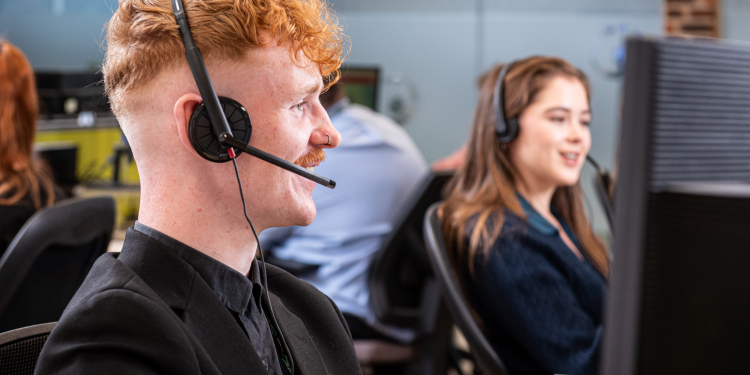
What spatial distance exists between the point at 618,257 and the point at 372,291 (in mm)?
1413

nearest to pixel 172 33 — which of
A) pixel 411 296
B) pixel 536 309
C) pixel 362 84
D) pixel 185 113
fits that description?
pixel 185 113

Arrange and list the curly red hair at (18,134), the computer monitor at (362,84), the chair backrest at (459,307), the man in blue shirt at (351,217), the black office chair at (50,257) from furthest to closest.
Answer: the computer monitor at (362,84) < the man in blue shirt at (351,217) < the curly red hair at (18,134) < the chair backrest at (459,307) < the black office chair at (50,257)

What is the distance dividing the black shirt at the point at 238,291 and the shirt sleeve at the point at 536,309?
78cm

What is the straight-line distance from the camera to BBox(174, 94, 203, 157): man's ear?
624mm

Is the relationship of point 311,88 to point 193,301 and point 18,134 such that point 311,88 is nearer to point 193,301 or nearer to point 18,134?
point 193,301

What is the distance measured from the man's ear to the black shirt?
0.31ft

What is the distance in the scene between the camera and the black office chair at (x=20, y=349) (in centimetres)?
68

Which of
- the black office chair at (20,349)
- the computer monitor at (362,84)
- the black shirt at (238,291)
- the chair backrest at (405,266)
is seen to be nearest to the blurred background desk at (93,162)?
the computer monitor at (362,84)

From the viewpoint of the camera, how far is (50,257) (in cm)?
120

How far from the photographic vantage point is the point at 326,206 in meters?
2.07

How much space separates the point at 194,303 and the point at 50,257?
0.73m

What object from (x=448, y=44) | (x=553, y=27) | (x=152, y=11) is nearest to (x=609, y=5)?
(x=553, y=27)

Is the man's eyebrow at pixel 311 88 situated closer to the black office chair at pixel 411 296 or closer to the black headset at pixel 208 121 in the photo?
the black headset at pixel 208 121

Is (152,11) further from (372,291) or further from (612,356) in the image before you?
(372,291)
